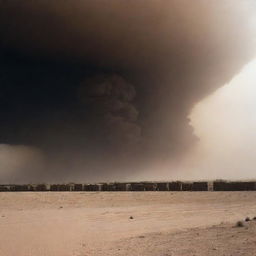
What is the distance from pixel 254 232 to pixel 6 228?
1059 cm

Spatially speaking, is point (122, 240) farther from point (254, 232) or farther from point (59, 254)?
point (254, 232)

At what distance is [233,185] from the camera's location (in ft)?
178

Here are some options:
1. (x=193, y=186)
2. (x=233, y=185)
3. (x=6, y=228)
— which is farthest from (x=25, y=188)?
(x=6, y=228)

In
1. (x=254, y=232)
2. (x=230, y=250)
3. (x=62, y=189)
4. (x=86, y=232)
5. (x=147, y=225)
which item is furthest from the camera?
(x=62, y=189)

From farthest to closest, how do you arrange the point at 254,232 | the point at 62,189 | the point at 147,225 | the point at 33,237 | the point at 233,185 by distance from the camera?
the point at 62,189
the point at 233,185
the point at 147,225
the point at 33,237
the point at 254,232

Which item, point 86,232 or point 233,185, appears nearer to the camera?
point 86,232

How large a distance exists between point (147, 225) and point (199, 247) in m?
7.13

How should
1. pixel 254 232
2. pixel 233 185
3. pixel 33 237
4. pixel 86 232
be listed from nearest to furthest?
1. pixel 254 232
2. pixel 33 237
3. pixel 86 232
4. pixel 233 185

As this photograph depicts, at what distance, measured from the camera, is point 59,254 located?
39.9 ft

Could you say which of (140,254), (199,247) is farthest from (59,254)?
(199,247)

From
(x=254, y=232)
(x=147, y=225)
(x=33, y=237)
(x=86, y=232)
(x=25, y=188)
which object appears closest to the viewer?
(x=254, y=232)

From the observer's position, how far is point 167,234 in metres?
15.4

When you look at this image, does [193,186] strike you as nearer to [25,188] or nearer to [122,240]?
[25,188]

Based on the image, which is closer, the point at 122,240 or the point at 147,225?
the point at 122,240
